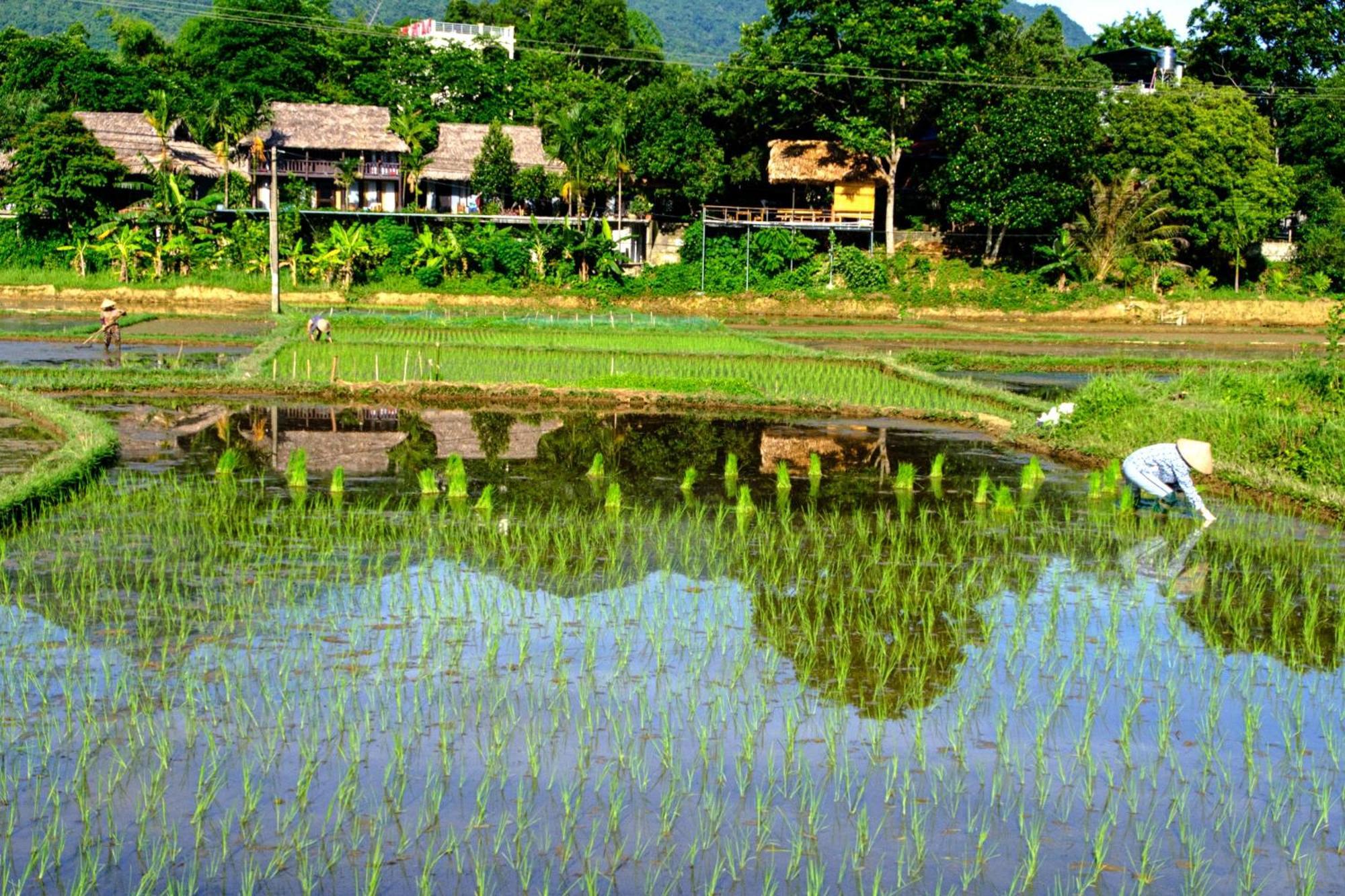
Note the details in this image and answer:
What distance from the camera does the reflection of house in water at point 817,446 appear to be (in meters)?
11.9

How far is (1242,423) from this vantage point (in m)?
11.7

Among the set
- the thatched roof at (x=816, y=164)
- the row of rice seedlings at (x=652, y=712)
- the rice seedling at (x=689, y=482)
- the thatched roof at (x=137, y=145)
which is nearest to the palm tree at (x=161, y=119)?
the thatched roof at (x=137, y=145)

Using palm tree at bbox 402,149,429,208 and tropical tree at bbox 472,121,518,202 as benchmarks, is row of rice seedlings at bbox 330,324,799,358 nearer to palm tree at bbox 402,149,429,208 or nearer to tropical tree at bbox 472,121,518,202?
tropical tree at bbox 472,121,518,202

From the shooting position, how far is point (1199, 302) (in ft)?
104

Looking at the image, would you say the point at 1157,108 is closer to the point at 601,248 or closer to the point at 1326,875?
the point at 601,248

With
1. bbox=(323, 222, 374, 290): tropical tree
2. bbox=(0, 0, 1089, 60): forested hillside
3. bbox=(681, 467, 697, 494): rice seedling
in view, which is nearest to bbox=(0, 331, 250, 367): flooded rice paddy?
bbox=(681, 467, 697, 494): rice seedling

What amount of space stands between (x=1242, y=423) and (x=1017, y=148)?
19.4 metres

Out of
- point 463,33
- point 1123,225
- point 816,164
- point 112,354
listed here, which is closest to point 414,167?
point 816,164

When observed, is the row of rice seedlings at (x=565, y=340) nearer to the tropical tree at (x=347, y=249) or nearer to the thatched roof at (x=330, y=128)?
the tropical tree at (x=347, y=249)

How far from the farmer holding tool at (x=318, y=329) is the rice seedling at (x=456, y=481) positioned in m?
10.6

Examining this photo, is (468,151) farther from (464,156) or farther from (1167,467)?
(1167,467)

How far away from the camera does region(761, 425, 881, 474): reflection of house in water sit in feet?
39.1

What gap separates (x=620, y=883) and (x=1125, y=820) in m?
1.79

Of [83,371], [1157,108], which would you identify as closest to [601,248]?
[1157,108]
